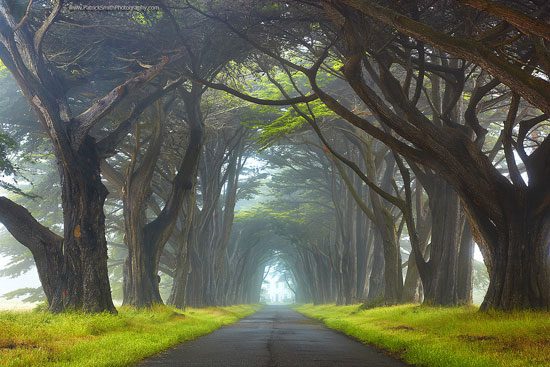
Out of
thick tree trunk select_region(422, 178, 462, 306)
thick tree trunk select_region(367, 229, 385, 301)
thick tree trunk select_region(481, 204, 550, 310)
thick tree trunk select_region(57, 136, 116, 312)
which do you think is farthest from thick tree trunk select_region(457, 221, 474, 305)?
thick tree trunk select_region(57, 136, 116, 312)

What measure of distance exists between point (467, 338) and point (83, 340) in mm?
5785

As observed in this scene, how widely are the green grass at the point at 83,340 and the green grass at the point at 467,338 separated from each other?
12.7ft

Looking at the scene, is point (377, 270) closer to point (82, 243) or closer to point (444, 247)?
point (444, 247)

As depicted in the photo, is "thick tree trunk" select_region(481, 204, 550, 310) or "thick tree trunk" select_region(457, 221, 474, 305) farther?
"thick tree trunk" select_region(457, 221, 474, 305)

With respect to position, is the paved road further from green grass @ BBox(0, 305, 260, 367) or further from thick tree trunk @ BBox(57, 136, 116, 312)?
thick tree trunk @ BBox(57, 136, 116, 312)

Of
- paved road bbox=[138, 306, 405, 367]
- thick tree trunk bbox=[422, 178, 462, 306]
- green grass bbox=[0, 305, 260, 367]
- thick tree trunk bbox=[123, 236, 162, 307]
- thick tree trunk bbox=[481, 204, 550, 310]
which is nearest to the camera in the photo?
green grass bbox=[0, 305, 260, 367]

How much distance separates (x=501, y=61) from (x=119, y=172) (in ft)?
59.3

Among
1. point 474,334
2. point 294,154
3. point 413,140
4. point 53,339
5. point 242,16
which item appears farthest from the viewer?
point 294,154

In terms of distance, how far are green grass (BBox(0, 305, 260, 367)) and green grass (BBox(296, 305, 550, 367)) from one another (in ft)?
12.7

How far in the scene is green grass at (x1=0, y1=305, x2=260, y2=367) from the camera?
6809 millimetres

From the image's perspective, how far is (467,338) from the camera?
8.78 m

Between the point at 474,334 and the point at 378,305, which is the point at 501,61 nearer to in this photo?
the point at 474,334

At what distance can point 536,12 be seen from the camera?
9531 millimetres

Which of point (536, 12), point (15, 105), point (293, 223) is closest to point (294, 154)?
point (293, 223)
